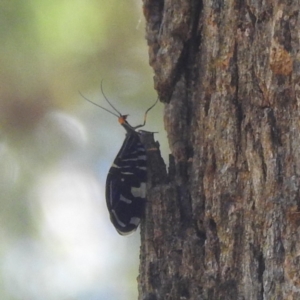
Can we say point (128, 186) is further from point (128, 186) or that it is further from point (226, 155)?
point (226, 155)

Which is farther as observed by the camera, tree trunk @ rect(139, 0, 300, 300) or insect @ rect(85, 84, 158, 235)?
insect @ rect(85, 84, 158, 235)

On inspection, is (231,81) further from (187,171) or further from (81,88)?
(81,88)

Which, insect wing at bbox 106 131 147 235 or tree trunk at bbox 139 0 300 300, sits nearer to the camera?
tree trunk at bbox 139 0 300 300

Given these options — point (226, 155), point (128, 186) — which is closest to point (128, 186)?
point (128, 186)

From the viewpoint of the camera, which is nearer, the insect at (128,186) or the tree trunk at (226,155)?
the tree trunk at (226,155)

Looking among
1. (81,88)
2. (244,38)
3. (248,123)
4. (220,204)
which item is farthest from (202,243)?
(81,88)
